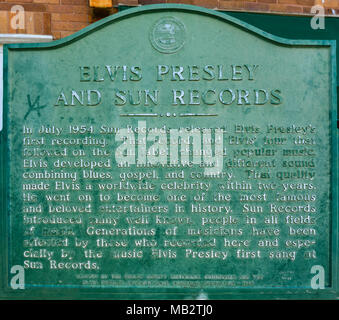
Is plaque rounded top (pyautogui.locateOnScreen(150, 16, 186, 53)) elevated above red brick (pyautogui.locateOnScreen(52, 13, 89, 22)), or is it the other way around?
red brick (pyautogui.locateOnScreen(52, 13, 89, 22))

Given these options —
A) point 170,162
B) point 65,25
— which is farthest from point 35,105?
point 65,25

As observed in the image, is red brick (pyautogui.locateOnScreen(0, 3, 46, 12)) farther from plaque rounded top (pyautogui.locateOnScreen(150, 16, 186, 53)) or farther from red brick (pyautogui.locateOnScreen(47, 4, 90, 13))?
plaque rounded top (pyautogui.locateOnScreen(150, 16, 186, 53))

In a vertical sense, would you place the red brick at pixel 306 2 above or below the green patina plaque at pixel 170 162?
above

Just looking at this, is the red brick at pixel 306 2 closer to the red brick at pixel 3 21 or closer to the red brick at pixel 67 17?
the red brick at pixel 67 17

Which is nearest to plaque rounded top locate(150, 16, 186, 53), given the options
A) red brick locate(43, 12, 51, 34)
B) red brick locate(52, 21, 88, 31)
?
red brick locate(52, 21, 88, 31)

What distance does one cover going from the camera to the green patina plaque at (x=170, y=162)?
3613 mm

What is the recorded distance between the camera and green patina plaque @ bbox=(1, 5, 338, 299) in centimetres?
361

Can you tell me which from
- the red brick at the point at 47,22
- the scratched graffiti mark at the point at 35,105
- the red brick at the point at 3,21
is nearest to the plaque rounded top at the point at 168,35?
the scratched graffiti mark at the point at 35,105

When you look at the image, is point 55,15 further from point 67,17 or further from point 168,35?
point 168,35

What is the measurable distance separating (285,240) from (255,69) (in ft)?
5.22


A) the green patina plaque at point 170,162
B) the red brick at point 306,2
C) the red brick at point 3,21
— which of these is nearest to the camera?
the green patina plaque at point 170,162

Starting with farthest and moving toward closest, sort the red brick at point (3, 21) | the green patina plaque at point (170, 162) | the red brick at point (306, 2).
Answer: the red brick at point (306, 2)
the red brick at point (3, 21)
the green patina plaque at point (170, 162)
